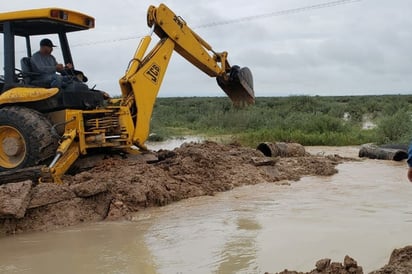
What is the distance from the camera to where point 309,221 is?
702 cm

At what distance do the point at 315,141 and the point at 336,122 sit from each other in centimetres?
314

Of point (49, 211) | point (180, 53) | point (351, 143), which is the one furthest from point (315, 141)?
point (49, 211)

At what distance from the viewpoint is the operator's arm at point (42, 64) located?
28.8 feet

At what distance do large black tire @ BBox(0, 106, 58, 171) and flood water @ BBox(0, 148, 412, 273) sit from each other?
5.61 ft

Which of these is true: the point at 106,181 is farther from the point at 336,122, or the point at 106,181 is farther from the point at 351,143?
the point at 336,122

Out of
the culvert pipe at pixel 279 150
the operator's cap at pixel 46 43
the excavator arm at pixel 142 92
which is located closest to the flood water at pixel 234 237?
the excavator arm at pixel 142 92

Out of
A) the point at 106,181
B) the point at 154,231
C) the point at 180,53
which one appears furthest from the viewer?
the point at 180,53

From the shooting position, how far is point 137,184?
809 cm

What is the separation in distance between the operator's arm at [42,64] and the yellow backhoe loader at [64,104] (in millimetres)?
139

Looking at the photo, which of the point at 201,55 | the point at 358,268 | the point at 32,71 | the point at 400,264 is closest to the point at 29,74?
the point at 32,71

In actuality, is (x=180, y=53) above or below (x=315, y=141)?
above

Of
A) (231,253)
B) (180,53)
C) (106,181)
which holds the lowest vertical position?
(231,253)

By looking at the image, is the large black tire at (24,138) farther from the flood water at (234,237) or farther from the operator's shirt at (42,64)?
the flood water at (234,237)

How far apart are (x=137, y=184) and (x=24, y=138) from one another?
182cm
